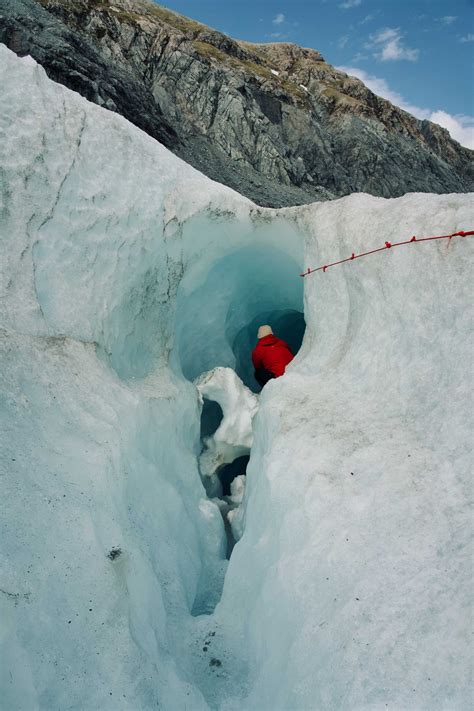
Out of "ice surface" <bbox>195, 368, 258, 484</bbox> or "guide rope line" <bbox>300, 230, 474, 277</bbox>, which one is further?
"ice surface" <bbox>195, 368, 258, 484</bbox>

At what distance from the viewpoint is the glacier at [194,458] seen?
9.46ft

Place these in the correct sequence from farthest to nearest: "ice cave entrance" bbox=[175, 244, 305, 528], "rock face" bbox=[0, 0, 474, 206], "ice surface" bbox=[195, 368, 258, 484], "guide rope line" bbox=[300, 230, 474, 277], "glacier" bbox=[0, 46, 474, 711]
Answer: "rock face" bbox=[0, 0, 474, 206] < "ice cave entrance" bbox=[175, 244, 305, 528] < "ice surface" bbox=[195, 368, 258, 484] < "guide rope line" bbox=[300, 230, 474, 277] < "glacier" bbox=[0, 46, 474, 711]

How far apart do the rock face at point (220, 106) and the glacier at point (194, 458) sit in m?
24.8

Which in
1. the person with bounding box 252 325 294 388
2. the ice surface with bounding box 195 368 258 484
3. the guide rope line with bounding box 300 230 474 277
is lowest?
the ice surface with bounding box 195 368 258 484

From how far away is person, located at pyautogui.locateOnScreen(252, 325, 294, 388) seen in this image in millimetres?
7094

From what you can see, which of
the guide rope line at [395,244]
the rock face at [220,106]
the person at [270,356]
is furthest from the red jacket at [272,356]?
the rock face at [220,106]

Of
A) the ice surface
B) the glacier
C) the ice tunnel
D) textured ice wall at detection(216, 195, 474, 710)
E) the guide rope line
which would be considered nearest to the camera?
textured ice wall at detection(216, 195, 474, 710)

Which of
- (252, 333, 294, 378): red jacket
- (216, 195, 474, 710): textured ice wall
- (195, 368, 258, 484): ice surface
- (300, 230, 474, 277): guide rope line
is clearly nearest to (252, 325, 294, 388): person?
(252, 333, 294, 378): red jacket

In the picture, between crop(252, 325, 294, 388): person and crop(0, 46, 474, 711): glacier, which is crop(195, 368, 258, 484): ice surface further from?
crop(252, 325, 294, 388): person

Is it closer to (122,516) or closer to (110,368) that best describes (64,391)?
(110,368)

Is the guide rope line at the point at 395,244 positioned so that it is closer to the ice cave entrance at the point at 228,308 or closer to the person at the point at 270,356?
the ice cave entrance at the point at 228,308

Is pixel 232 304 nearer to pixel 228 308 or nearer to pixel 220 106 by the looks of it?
pixel 228 308

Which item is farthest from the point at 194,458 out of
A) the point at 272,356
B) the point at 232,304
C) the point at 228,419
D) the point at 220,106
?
the point at 220,106

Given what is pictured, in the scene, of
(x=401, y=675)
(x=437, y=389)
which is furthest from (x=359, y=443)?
(x=401, y=675)
